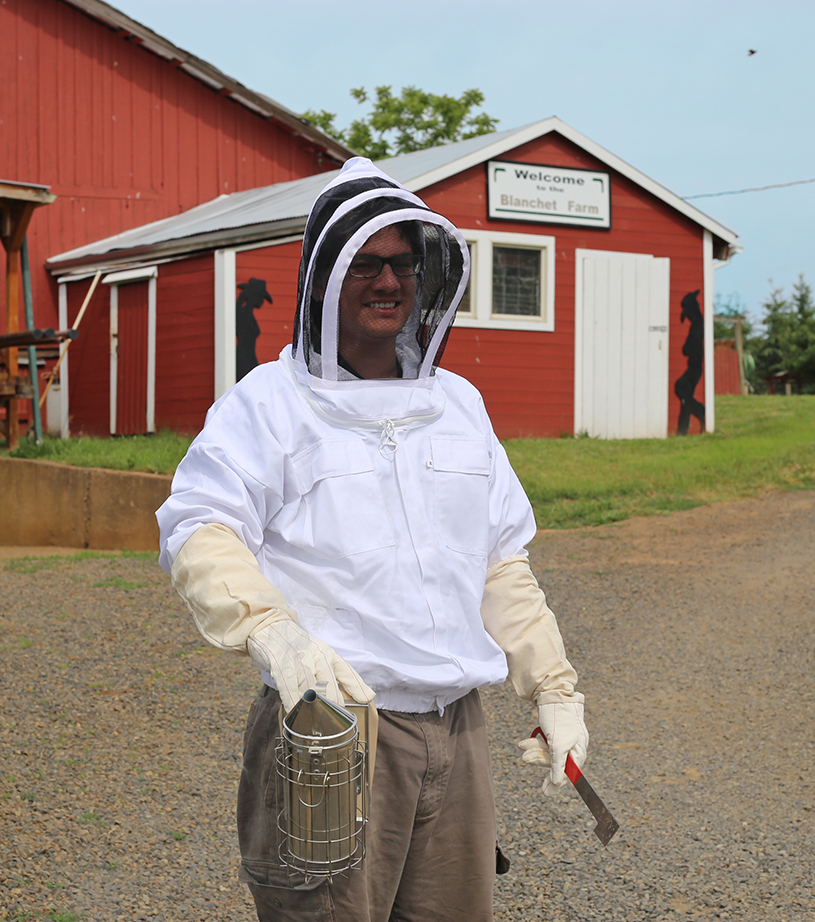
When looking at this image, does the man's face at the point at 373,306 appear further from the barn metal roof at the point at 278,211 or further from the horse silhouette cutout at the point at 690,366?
the horse silhouette cutout at the point at 690,366

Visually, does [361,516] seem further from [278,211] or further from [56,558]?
[278,211]

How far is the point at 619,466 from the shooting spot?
39.1 feet

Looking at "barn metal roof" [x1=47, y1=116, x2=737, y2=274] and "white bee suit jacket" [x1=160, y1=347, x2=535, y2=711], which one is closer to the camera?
"white bee suit jacket" [x1=160, y1=347, x2=535, y2=711]

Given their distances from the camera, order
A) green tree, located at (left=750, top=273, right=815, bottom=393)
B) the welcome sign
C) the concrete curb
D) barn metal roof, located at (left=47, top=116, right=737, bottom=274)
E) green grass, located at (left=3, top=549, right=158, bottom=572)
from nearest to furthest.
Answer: green grass, located at (left=3, top=549, right=158, bottom=572), the concrete curb, barn metal roof, located at (left=47, top=116, right=737, bottom=274), the welcome sign, green tree, located at (left=750, top=273, right=815, bottom=393)

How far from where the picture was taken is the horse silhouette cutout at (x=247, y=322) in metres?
13.0

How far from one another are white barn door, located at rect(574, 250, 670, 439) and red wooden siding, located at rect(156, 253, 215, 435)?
5177mm

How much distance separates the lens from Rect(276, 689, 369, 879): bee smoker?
180cm

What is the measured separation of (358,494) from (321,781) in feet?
1.85

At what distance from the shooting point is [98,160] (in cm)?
1628

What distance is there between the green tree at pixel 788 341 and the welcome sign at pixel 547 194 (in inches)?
1397

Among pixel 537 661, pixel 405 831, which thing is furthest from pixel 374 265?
pixel 405 831

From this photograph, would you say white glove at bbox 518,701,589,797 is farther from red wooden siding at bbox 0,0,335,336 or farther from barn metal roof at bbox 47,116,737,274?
red wooden siding at bbox 0,0,335,336

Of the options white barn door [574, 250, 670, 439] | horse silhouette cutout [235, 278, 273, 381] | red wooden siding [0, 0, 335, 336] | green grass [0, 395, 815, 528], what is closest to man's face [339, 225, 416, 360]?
green grass [0, 395, 815, 528]

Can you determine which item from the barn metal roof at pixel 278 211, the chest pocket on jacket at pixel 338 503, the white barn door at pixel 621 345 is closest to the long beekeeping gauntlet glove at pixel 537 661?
the chest pocket on jacket at pixel 338 503
